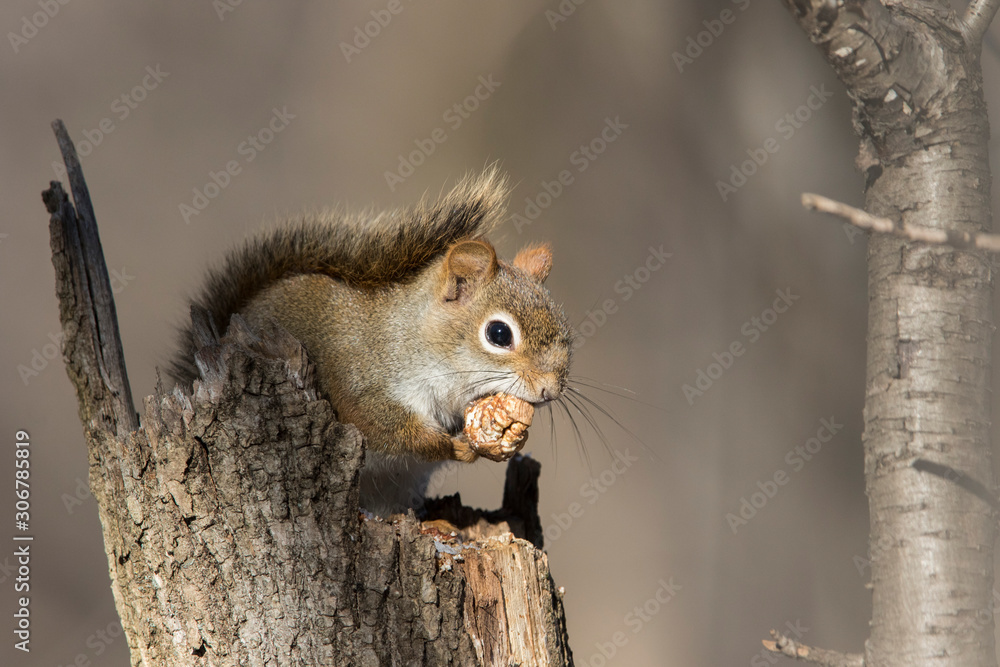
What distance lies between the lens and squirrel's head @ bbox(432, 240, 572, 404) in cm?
171

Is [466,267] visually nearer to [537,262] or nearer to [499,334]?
[499,334]

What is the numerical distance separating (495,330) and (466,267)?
0.16m

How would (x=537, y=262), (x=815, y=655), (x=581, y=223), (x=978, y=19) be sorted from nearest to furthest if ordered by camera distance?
1. (x=978, y=19)
2. (x=815, y=655)
3. (x=537, y=262)
4. (x=581, y=223)

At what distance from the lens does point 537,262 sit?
6.55 ft

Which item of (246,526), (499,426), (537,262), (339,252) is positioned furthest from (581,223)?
(246,526)

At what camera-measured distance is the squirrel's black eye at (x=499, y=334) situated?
1737 millimetres

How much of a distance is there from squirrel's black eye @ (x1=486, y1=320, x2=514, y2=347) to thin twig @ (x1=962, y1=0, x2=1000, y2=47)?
1.01 meters

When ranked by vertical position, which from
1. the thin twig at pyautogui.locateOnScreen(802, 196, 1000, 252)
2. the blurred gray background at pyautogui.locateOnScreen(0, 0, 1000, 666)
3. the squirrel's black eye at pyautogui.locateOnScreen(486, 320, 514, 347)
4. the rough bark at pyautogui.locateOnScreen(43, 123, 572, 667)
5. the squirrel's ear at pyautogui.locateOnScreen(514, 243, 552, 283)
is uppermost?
the blurred gray background at pyautogui.locateOnScreen(0, 0, 1000, 666)

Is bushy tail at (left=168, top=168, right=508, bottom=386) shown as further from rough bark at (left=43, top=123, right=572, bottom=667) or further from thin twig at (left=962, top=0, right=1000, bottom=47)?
thin twig at (left=962, top=0, right=1000, bottom=47)

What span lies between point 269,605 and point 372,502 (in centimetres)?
70

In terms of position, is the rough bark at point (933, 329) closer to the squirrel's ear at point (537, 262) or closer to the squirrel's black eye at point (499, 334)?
the squirrel's black eye at point (499, 334)

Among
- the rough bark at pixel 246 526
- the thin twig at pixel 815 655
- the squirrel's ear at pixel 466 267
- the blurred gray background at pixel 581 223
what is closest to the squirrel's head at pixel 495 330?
the squirrel's ear at pixel 466 267

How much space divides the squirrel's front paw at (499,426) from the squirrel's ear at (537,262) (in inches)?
16.2

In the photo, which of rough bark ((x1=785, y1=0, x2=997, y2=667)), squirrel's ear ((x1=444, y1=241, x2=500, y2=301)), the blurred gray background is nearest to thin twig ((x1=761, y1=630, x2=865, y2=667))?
rough bark ((x1=785, y1=0, x2=997, y2=667))
